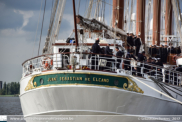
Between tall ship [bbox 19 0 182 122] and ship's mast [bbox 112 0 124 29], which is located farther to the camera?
ship's mast [bbox 112 0 124 29]

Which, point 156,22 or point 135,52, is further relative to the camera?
point 156,22

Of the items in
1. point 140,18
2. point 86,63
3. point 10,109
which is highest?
point 140,18

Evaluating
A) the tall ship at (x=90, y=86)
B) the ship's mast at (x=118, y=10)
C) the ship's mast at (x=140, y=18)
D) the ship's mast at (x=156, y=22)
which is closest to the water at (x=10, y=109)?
the ship's mast at (x=156, y=22)

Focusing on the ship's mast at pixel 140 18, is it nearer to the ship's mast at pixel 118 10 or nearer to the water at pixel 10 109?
the ship's mast at pixel 118 10

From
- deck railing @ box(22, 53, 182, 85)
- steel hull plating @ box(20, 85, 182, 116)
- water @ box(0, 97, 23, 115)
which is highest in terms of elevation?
→ deck railing @ box(22, 53, 182, 85)

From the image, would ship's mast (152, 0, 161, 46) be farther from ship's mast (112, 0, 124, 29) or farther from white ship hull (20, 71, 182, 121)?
white ship hull (20, 71, 182, 121)

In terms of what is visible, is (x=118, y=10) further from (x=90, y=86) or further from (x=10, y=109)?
(x=10, y=109)

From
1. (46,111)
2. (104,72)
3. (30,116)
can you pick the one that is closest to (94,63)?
(104,72)

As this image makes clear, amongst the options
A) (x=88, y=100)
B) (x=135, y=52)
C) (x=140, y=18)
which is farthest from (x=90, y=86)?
(x=140, y=18)

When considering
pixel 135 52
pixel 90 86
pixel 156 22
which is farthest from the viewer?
pixel 156 22

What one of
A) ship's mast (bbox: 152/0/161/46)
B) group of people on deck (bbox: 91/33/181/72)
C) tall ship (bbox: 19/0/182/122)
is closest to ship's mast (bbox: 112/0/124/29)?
group of people on deck (bbox: 91/33/181/72)

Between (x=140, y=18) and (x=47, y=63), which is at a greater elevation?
(x=140, y=18)

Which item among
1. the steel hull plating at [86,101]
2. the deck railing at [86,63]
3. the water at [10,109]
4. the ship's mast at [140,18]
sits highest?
the ship's mast at [140,18]

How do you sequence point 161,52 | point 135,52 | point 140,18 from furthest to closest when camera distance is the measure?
point 140,18 → point 161,52 → point 135,52
